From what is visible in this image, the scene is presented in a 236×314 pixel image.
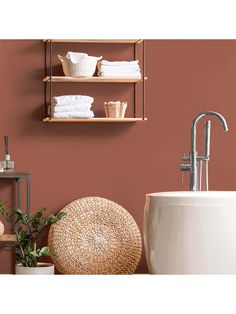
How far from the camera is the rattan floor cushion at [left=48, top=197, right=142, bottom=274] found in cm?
351

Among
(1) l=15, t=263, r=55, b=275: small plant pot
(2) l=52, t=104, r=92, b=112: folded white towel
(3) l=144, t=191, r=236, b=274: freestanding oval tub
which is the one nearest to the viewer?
(3) l=144, t=191, r=236, b=274: freestanding oval tub

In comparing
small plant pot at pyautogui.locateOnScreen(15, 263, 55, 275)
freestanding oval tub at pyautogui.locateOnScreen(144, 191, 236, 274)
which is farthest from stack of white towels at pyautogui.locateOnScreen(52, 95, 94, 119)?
freestanding oval tub at pyautogui.locateOnScreen(144, 191, 236, 274)

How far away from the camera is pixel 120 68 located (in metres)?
3.52

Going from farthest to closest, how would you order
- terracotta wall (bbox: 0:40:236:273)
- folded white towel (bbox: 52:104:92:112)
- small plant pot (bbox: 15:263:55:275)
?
terracotta wall (bbox: 0:40:236:273)
folded white towel (bbox: 52:104:92:112)
small plant pot (bbox: 15:263:55:275)

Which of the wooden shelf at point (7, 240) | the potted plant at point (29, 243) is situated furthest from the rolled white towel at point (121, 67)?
the wooden shelf at point (7, 240)

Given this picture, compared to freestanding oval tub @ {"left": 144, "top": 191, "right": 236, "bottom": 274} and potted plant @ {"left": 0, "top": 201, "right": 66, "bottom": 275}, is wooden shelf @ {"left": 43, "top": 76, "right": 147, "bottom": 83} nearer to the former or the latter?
potted plant @ {"left": 0, "top": 201, "right": 66, "bottom": 275}

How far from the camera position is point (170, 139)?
377cm

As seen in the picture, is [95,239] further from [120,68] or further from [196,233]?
[196,233]

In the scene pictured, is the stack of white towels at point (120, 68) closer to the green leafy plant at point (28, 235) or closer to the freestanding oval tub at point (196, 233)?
the green leafy plant at point (28, 235)

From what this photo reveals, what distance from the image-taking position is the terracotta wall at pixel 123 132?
368 cm

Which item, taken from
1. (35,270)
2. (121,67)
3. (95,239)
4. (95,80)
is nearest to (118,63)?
(121,67)

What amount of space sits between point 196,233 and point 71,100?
4.57 ft

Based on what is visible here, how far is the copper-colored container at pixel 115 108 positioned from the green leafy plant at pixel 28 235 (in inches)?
25.8

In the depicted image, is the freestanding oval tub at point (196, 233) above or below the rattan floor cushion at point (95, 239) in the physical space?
above
